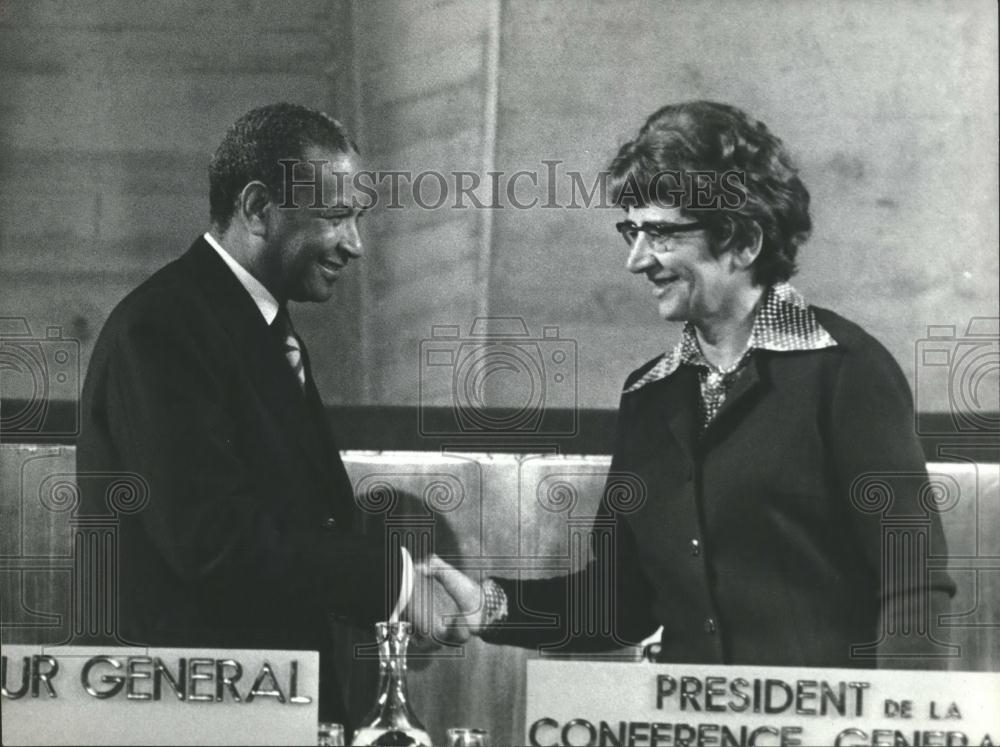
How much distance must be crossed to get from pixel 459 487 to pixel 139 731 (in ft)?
3.12

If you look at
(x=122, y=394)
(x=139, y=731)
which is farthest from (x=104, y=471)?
(x=139, y=731)

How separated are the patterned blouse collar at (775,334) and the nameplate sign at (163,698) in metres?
1.10

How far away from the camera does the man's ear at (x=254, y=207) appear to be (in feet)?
12.1

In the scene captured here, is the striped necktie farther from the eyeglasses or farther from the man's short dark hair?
the eyeglasses

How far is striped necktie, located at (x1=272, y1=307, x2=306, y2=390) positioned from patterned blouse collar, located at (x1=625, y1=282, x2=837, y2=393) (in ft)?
2.64

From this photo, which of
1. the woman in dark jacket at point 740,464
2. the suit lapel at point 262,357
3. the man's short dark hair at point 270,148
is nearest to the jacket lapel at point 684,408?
the woman in dark jacket at point 740,464

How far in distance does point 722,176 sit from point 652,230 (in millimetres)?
214

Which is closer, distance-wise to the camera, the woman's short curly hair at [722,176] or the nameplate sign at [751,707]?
the nameplate sign at [751,707]

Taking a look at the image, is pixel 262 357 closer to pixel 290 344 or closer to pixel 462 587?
pixel 290 344

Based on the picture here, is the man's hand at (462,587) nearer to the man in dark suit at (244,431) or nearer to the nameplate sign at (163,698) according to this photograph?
the man in dark suit at (244,431)

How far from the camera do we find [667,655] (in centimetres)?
361

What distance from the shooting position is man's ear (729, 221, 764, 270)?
12.0 feet

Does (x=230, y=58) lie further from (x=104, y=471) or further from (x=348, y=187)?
(x=104, y=471)

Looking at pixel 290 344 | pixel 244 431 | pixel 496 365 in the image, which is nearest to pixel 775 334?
pixel 496 365
